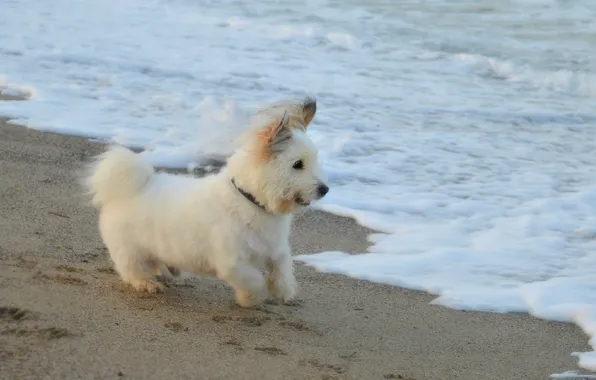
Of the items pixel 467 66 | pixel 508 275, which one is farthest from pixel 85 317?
pixel 467 66

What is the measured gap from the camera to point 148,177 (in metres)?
4.15

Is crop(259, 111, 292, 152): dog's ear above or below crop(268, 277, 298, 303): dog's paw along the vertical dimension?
above

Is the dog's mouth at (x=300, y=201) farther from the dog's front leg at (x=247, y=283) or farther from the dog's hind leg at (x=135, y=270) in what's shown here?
the dog's hind leg at (x=135, y=270)

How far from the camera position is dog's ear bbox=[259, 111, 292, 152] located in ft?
12.4

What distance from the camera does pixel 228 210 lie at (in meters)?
3.89

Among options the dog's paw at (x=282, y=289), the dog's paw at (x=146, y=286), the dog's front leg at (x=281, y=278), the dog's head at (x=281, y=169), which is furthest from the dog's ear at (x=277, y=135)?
the dog's paw at (x=146, y=286)

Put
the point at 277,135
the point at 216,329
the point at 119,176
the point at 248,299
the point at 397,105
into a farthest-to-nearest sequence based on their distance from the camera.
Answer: the point at 397,105
the point at 119,176
the point at 248,299
the point at 277,135
the point at 216,329

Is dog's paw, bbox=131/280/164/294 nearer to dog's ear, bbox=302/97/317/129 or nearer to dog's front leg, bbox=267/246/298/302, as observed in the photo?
dog's front leg, bbox=267/246/298/302

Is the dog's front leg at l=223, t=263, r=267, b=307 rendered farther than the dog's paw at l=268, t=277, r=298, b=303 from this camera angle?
No

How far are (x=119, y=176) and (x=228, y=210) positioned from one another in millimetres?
568

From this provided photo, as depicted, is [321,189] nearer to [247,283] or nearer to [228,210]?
[228,210]

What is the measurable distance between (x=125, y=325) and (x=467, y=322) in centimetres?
164

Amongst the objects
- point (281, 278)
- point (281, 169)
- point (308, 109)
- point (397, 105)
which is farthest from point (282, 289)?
point (397, 105)

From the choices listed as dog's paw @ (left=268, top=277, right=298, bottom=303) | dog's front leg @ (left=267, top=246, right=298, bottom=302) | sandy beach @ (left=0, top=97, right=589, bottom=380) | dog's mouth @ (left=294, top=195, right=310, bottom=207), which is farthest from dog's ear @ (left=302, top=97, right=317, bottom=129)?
sandy beach @ (left=0, top=97, right=589, bottom=380)
